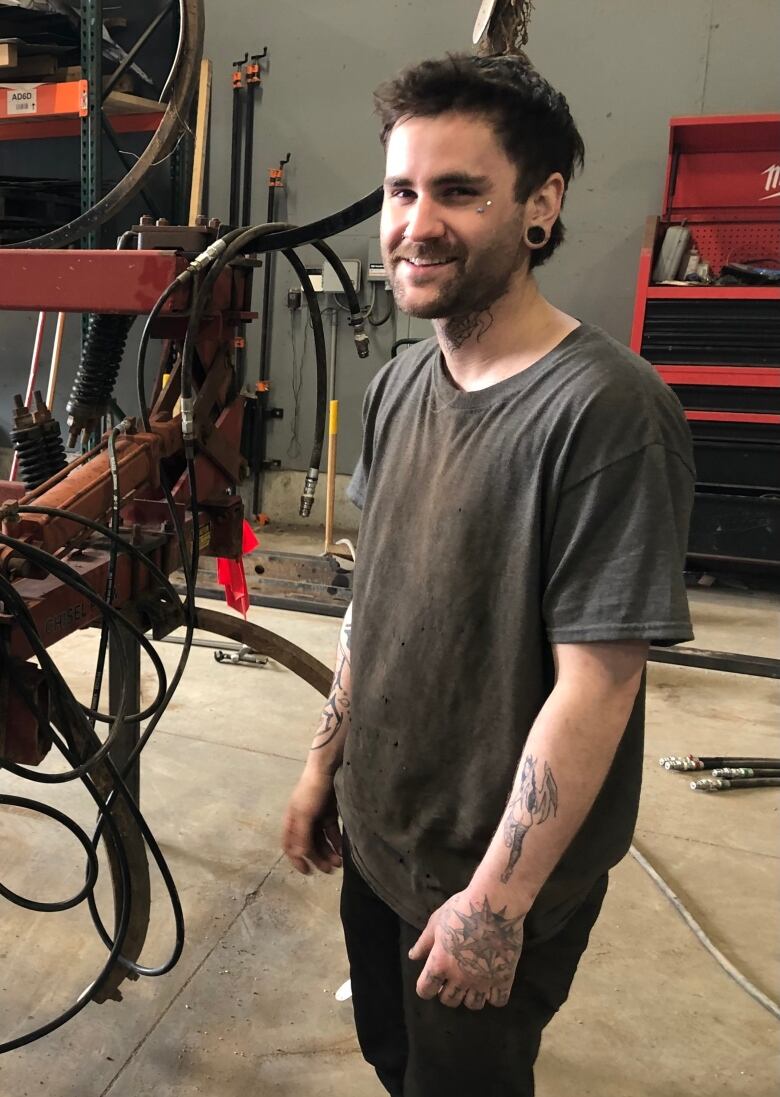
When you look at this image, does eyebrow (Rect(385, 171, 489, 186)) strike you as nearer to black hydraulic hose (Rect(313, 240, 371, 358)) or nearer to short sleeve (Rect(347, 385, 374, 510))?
short sleeve (Rect(347, 385, 374, 510))

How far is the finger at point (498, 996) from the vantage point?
0.75 meters

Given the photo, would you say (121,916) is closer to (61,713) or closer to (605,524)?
(61,713)

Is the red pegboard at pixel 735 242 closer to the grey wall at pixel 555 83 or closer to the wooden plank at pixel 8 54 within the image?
the grey wall at pixel 555 83

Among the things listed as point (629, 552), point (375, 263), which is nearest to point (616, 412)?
point (629, 552)

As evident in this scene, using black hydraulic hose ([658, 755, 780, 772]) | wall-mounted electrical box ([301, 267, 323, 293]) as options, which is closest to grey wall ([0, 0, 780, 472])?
wall-mounted electrical box ([301, 267, 323, 293])

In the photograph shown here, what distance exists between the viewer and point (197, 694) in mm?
2504

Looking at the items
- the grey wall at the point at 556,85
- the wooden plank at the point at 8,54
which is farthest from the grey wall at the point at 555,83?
the wooden plank at the point at 8,54

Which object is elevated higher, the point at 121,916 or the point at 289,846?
the point at 289,846

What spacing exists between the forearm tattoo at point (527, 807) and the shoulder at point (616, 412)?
10.6 inches

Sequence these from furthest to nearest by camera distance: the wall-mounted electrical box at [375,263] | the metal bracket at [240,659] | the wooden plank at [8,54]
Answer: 1. the wall-mounted electrical box at [375,263]
2. the wooden plank at [8,54]
3. the metal bracket at [240,659]

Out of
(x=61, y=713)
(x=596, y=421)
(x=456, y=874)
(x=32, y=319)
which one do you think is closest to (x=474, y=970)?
(x=456, y=874)

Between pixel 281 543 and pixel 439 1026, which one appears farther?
pixel 281 543

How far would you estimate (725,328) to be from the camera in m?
3.20

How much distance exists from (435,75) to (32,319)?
4.46 metres
